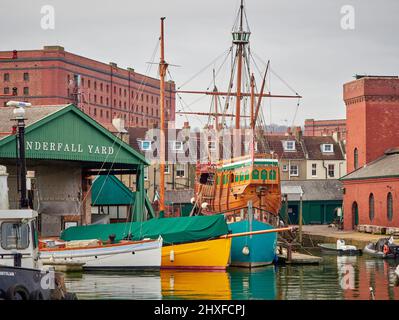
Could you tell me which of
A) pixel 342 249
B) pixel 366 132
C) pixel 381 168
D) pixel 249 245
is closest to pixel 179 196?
pixel 366 132

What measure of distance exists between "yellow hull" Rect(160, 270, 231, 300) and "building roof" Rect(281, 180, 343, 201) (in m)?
47.5

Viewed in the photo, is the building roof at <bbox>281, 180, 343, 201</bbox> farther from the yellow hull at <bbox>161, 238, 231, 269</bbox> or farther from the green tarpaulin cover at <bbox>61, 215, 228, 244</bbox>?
the yellow hull at <bbox>161, 238, 231, 269</bbox>

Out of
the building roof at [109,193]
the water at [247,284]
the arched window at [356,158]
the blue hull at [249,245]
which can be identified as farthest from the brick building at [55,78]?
the water at [247,284]

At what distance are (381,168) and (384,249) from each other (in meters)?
20.7

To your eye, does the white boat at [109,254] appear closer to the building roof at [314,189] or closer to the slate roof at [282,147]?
the building roof at [314,189]

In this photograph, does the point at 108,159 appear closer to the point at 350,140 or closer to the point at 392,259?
the point at 392,259


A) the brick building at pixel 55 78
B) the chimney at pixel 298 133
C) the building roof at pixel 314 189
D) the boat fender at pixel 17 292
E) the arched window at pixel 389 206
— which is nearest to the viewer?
the boat fender at pixel 17 292

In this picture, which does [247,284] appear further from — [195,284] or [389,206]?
[389,206]

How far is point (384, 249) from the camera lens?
53.2 meters

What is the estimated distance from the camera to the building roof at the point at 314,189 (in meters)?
89.0

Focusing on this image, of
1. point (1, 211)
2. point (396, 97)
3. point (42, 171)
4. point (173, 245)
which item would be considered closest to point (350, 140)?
point (396, 97)

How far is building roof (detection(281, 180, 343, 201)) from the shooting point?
8900cm

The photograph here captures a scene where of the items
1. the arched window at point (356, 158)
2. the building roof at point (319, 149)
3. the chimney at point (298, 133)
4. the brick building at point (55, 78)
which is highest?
the brick building at point (55, 78)

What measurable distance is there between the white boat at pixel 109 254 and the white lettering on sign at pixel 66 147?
4.41 meters
